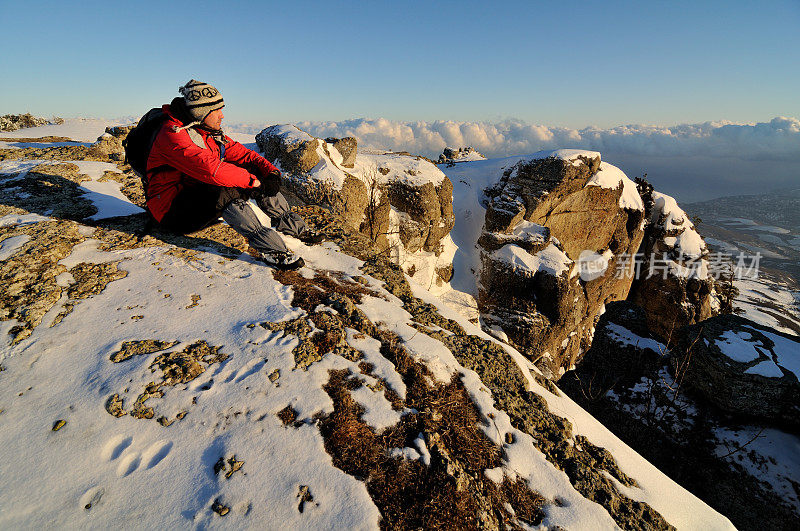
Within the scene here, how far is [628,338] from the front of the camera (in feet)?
76.7

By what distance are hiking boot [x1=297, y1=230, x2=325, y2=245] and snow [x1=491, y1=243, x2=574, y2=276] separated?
1586 centimetres

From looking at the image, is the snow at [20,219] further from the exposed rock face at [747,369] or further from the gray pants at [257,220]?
the exposed rock face at [747,369]

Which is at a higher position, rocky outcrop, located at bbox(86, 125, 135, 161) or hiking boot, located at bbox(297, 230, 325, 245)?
rocky outcrop, located at bbox(86, 125, 135, 161)

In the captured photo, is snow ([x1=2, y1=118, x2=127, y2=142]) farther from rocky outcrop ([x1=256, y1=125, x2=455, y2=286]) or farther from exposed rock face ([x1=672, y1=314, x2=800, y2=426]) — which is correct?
exposed rock face ([x1=672, y1=314, x2=800, y2=426])

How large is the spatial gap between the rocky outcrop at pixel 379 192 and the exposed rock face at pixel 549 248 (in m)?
3.70

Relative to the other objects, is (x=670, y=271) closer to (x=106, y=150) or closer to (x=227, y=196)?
(x=227, y=196)

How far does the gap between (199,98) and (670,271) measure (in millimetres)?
35690

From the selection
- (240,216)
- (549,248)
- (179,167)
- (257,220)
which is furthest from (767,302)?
(179,167)

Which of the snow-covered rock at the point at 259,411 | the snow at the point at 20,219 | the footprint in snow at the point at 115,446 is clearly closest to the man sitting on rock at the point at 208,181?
the snow-covered rock at the point at 259,411

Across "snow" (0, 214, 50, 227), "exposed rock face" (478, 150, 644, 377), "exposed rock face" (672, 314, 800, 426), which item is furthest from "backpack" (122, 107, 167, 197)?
"exposed rock face" (478, 150, 644, 377)

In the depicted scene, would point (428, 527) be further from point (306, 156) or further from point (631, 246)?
point (631, 246)

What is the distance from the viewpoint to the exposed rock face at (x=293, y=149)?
14664 mm

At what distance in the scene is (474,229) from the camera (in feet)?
79.2

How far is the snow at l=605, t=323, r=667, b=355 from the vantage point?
861 inches
